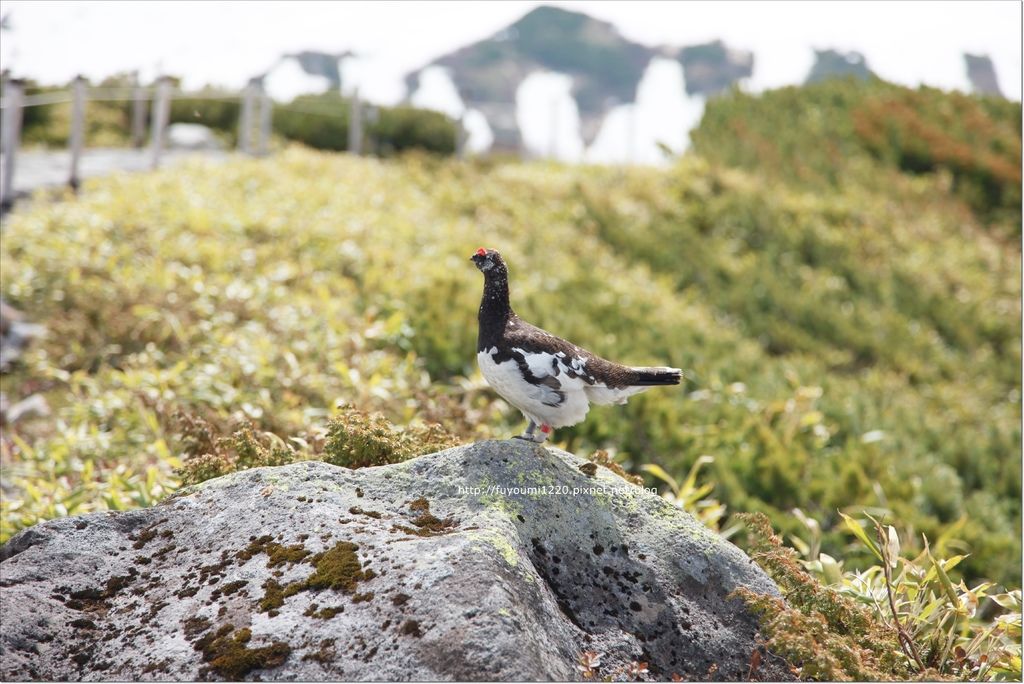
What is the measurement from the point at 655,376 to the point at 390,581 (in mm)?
1496

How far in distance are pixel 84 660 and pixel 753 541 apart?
3.04m

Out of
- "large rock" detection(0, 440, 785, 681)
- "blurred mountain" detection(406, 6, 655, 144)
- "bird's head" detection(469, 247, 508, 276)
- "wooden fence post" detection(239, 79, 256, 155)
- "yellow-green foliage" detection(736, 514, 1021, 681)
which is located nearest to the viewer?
"large rock" detection(0, 440, 785, 681)

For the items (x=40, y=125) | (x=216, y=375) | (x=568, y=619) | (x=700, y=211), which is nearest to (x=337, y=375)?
(x=216, y=375)

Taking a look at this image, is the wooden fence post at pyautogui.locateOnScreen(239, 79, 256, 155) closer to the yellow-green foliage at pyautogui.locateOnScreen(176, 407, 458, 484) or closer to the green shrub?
the green shrub

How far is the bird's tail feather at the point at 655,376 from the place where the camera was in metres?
4.20

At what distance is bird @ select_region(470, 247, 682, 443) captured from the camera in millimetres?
4129

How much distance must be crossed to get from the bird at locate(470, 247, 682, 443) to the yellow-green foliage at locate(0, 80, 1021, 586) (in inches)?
31.8

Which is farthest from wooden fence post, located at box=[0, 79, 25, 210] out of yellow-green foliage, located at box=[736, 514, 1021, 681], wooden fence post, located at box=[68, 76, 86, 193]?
yellow-green foliage, located at box=[736, 514, 1021, 681]

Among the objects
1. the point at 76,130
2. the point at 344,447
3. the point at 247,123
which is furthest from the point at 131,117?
the point at 344,447

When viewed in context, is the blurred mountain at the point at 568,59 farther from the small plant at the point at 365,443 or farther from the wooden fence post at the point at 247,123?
the small plant at the point at 365,443

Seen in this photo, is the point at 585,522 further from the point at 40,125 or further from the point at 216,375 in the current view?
the point at 40,125

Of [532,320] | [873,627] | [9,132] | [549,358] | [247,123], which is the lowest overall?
[532,320]

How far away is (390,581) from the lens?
139 inches

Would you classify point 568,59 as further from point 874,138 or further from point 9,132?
point 9,132
